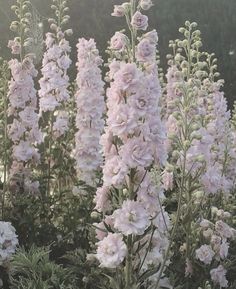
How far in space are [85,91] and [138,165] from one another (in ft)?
6.14

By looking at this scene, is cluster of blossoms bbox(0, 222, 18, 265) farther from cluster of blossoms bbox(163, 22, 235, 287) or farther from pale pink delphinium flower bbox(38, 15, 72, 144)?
pale pink delphinium flower bbox(38, 15, 72, 144)

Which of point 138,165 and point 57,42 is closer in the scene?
point 138,165

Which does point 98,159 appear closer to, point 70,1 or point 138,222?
point 138,222

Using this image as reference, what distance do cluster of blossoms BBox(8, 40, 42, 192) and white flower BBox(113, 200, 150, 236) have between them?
5.61ft

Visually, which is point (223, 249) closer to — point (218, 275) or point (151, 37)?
point (218, 275)

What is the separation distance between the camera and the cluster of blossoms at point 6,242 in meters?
3.93

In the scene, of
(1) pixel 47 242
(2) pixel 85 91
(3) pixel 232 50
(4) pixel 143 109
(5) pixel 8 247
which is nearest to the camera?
(4) pixel 143 109

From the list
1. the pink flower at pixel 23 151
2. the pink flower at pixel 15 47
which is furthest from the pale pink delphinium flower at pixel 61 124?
the pink flower at pixel 15 47

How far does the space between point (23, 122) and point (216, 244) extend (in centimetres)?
162

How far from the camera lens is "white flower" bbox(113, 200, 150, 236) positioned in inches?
120

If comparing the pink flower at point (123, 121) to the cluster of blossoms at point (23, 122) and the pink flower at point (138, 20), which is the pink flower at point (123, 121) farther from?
the cluster of blossoms at point (23, 122)

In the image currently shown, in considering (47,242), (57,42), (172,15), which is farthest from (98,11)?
(47,242)

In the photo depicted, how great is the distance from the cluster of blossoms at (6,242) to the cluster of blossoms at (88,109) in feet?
3.18

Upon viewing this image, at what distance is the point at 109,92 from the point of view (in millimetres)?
3121
